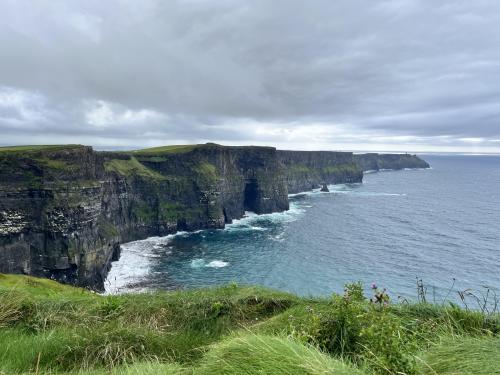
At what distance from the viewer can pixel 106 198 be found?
8650 cm

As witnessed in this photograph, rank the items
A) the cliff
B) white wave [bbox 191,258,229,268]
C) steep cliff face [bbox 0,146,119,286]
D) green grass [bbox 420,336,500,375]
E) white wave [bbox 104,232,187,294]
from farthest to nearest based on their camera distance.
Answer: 1. white wave [bbox 191,258,229,268]
2. white wave [bbox 104,232,187,294]
3. the cliff
4. steep cliff face [bbox 0,146,119,286]
5. green grass [bbox 420,336,500,375]

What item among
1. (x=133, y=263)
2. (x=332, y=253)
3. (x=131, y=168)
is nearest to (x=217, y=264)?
(x=133, y=263)

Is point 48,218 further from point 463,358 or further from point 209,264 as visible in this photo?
point 463,358

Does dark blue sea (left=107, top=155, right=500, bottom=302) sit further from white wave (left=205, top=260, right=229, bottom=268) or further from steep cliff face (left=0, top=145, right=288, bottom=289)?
steep cliff face (left=0, top=145, right=288, bottom=289)

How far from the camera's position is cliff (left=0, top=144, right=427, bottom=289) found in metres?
60.3

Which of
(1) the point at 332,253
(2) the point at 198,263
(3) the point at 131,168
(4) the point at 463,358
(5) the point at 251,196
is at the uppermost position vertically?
(3) the point at 131,168

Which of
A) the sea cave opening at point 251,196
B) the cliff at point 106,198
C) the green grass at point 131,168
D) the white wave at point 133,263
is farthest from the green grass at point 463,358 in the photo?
the sea cave opening at point 251,196

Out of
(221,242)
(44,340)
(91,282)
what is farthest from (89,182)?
(44,340)

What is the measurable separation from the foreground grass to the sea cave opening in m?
121

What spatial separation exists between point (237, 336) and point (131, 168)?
103 m

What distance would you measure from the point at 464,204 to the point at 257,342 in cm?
15091

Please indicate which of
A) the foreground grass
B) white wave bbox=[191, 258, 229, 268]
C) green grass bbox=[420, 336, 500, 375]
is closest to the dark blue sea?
white wave bbox=[191, 258, 229, 268]

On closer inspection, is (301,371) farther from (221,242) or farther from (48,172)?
(221,242)

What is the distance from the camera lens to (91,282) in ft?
204
